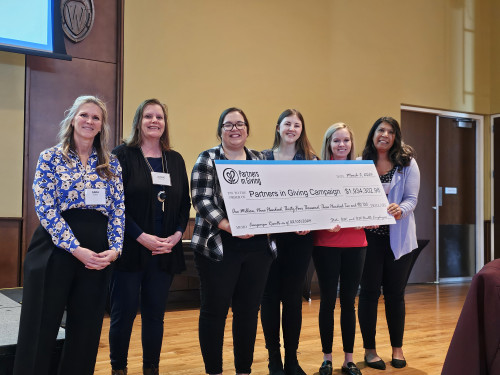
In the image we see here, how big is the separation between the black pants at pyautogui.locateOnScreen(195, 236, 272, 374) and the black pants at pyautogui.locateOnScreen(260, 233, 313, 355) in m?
0.24

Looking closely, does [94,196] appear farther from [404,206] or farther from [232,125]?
[404,206]

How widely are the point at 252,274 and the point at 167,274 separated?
1.39 feet

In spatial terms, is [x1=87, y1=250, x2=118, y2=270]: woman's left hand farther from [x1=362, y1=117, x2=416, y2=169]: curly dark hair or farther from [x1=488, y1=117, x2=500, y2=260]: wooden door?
[x1=488, y1=117, x2=500, y2=260]: wooden door

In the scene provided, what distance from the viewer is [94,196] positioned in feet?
7.01

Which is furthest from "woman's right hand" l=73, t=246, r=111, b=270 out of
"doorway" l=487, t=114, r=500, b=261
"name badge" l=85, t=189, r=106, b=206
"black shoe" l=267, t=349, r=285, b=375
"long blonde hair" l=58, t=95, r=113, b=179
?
"doorway" l=487, t=114, r=500, b=261

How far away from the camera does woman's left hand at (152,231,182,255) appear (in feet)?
8.10

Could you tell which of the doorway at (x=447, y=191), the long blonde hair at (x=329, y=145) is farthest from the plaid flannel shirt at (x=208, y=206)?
the doorway at (x=447, y=191)

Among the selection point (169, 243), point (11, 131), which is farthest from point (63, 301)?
point (11, 131)

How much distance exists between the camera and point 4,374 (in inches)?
85.8

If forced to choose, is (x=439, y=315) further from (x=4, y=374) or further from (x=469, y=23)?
(x=469, y=23)

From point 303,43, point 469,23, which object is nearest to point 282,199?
point 303,43

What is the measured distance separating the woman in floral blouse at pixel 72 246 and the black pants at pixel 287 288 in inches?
33.5

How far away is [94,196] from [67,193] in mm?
102

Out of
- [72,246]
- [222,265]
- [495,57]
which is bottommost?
[222,265]
